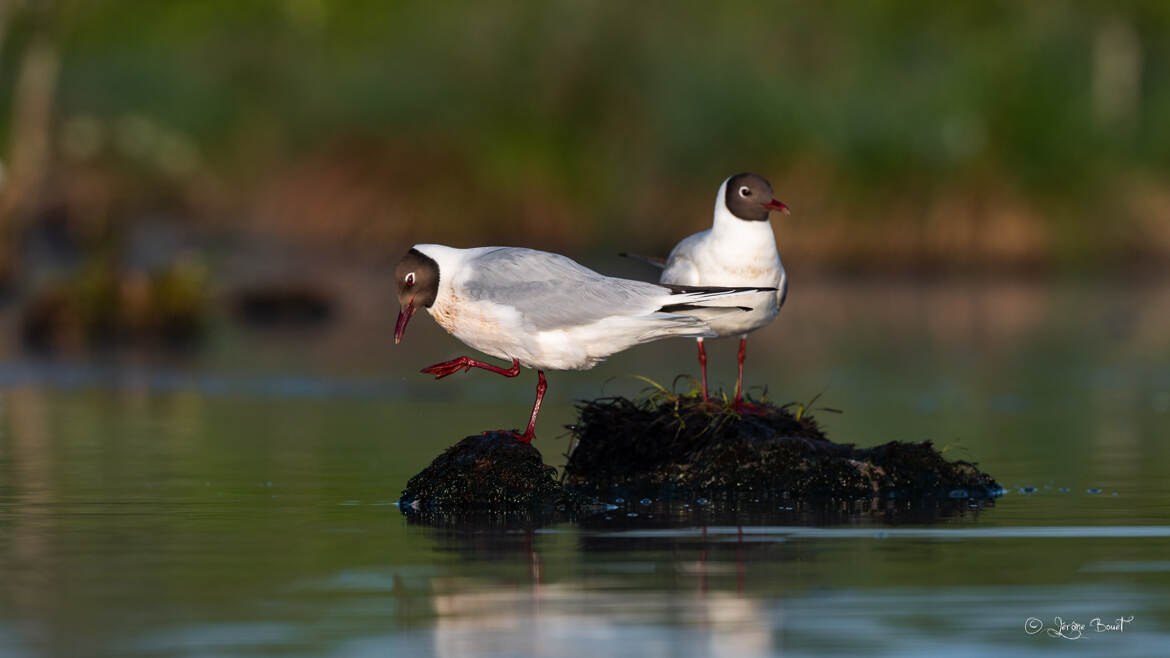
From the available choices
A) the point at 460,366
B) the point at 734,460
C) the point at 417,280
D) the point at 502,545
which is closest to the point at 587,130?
the point at 734,460

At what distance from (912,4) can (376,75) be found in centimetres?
1118

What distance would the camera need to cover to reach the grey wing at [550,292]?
10234mm

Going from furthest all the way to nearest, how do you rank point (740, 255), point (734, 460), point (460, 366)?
point (740, 255)
point (734, 460)
point (460, 366)

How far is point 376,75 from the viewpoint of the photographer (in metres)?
39.8

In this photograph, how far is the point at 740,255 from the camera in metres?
11.7

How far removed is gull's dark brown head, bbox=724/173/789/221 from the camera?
1178cm

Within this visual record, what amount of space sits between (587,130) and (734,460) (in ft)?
94.8

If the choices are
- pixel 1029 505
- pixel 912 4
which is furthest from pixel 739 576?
pixel 912 4

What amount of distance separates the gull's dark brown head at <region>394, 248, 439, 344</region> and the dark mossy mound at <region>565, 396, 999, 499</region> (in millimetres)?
1243

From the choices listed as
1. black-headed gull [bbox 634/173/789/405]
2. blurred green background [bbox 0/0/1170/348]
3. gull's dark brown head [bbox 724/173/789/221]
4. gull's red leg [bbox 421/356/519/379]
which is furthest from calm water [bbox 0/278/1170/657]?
blurred green background [bbox 0/0/1170/348]

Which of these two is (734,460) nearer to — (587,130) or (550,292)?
(550,292)

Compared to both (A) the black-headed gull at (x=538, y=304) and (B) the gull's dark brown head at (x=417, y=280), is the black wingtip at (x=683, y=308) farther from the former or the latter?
(B) the gull's dark brown head at (x=417, y=280)

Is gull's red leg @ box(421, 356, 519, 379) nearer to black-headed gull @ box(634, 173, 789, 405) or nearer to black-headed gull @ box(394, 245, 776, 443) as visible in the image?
black-headed gull @ box(394, 245, 776, 443)

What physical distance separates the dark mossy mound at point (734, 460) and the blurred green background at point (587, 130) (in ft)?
72.1
